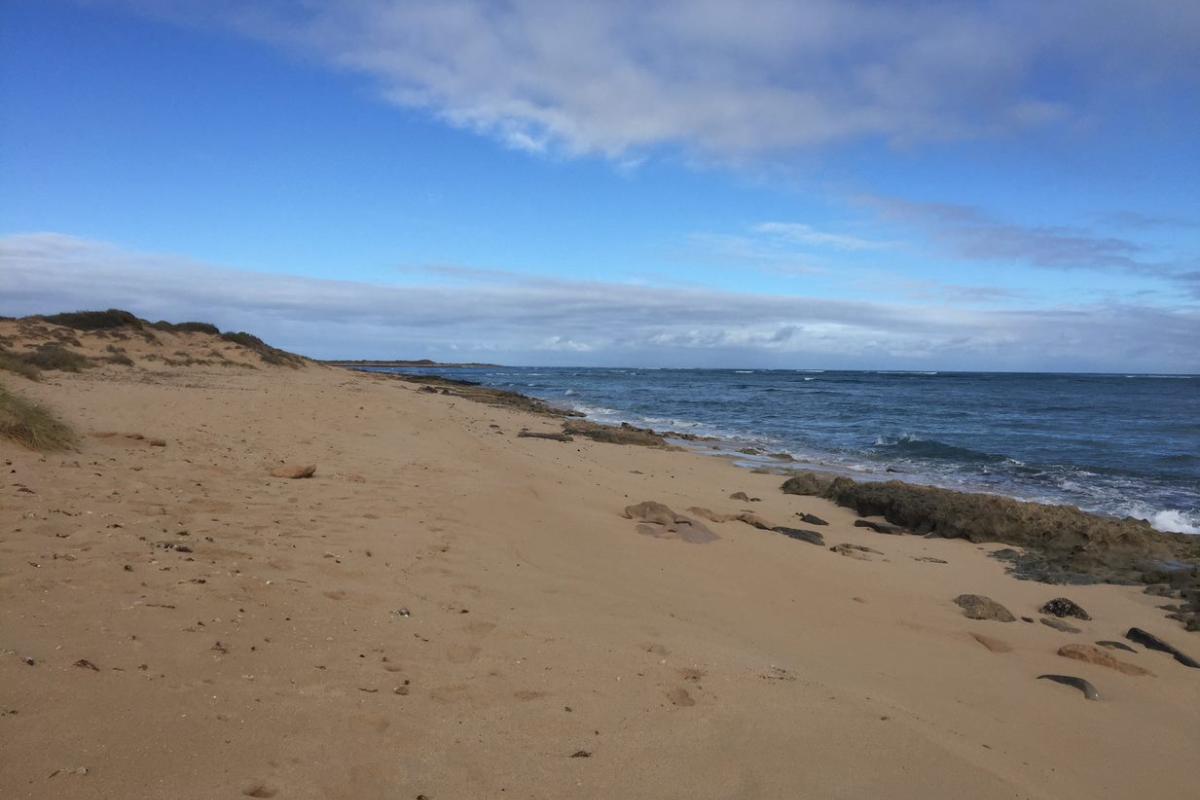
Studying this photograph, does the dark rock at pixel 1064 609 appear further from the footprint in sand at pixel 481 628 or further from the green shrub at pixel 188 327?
the green shrub at pixel 188 327

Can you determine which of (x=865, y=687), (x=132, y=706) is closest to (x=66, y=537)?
(x=132, y=706)

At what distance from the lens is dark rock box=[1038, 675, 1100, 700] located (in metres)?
4.82

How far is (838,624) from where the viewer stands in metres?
5.79

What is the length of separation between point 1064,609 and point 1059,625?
458 millimetres

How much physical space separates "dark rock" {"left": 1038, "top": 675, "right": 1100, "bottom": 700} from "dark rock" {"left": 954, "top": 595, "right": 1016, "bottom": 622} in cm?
131

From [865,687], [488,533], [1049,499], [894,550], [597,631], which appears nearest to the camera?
[865,687]

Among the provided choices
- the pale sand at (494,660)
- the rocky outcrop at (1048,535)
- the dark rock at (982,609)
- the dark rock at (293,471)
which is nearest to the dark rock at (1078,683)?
the pale sand at (494,660)

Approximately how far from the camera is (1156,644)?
235 inches

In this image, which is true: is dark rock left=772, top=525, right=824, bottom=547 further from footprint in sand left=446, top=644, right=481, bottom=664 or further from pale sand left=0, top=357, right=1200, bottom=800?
footprint in sand left=446, top=644, right=481, bottom=664

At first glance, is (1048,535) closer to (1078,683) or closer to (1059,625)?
(1059,625)

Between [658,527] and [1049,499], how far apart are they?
32.1 feet

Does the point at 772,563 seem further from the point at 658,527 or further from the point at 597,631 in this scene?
the point at 597,631

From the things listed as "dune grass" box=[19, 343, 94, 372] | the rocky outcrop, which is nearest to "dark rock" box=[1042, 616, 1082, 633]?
the rocky outcrop

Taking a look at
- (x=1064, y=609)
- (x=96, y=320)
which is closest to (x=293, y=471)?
(x=1064, y=609)
